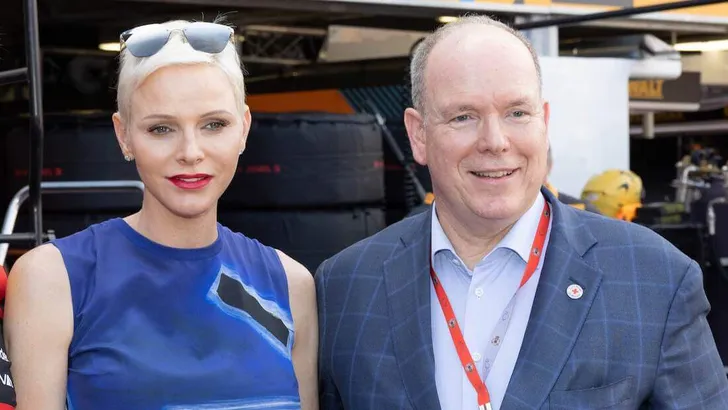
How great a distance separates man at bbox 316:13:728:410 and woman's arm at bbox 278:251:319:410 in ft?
0.17

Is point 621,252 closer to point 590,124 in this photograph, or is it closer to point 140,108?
point 140,108

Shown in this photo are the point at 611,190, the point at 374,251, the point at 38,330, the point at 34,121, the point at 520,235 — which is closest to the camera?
the point at 38,330

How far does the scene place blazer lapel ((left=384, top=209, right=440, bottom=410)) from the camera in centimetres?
210

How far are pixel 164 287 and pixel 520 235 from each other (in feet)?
2.35

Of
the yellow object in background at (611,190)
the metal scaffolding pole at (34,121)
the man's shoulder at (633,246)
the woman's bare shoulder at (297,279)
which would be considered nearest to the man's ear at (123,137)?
the woman's bare shoulder at (297,279)

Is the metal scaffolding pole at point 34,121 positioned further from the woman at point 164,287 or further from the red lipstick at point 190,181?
the red lipstick at point 190,181

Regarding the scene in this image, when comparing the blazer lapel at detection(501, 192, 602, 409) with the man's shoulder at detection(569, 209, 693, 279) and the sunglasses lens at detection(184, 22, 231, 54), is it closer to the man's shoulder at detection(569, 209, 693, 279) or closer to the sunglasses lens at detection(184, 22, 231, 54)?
the man's shoulder at detection(569, 209, 693, 279)

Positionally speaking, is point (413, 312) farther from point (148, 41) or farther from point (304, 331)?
point (148, 41)

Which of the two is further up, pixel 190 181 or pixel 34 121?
pixel 34 121

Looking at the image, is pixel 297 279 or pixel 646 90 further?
pixel 646 90

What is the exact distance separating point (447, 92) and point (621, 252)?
47 cm

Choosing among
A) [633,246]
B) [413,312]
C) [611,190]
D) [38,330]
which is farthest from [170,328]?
[611,190]

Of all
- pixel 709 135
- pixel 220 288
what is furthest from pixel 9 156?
pixel 709 135

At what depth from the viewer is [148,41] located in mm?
2074
